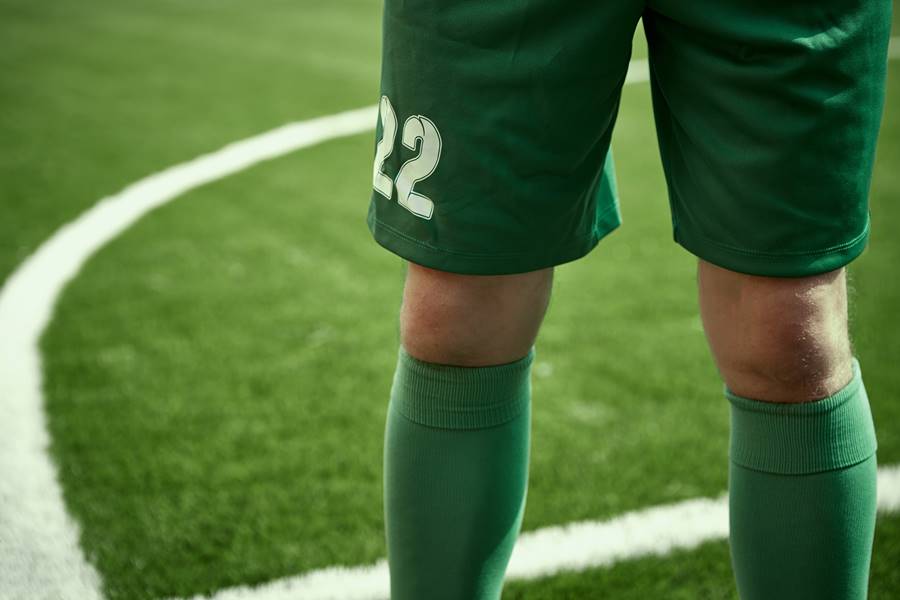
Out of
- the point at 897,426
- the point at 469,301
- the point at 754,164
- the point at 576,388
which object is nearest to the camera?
the point at 754,164

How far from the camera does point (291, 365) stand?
2.06 meters

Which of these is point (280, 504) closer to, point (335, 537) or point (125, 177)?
point (335, 537)

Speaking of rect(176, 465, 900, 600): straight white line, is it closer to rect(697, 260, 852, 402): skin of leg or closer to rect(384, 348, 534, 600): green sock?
rect(384, 348, 534, 600): green sock

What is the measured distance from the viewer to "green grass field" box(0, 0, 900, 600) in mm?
1490

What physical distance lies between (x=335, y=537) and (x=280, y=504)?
0.14m

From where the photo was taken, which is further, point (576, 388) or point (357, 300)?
point (357, 300)

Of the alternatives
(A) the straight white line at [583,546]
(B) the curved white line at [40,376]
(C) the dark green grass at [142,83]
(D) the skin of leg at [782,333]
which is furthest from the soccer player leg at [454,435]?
(C) the dark green grass at [142,83]

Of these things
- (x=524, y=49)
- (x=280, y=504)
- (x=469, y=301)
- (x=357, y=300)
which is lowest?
(x=357, y=300)

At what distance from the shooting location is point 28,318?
7.23ft

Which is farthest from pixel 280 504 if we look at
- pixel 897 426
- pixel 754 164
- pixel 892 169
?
pixel 892 169

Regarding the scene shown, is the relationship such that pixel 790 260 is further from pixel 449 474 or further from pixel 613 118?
pixel 449 474

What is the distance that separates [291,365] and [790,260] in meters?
1.34

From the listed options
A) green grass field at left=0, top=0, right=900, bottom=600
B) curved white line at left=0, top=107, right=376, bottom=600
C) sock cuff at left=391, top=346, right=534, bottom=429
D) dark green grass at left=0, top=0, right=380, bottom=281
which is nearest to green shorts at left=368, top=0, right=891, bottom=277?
sock cuff at left=391, top=346, right=534, bottom=429

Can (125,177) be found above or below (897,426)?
below
